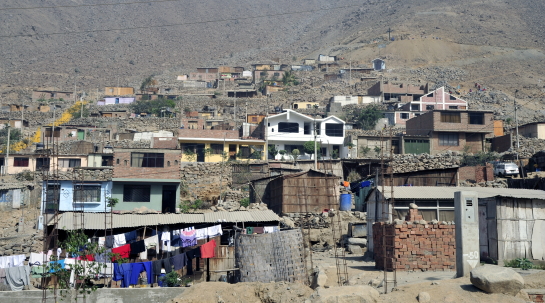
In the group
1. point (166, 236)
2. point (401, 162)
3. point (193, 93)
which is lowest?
point (166, 236)

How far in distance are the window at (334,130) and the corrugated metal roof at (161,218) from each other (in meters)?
30.1

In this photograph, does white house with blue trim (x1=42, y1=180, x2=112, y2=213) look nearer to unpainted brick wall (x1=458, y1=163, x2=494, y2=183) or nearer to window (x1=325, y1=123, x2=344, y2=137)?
unpainted brick wall (x1=458, y1=163, x2=494, y2=183)

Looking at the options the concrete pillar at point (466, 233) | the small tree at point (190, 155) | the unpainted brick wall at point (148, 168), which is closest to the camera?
the concrete pillar at point (466, 233)

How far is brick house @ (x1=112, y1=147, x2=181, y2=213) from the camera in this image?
34594mm

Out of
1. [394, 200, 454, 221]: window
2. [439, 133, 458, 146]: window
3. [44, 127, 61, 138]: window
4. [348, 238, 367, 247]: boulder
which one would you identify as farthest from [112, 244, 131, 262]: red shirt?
[44, 127, 61, 138]: window

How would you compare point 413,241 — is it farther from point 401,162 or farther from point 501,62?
point 501,62

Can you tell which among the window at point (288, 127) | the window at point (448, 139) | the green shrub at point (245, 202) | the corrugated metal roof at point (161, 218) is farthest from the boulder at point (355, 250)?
the window at point (288, 127)

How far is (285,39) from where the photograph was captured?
17312 centimetres

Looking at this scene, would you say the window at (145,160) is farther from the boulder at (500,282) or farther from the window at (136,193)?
the boulder at (500,282)

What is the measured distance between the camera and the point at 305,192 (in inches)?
1139

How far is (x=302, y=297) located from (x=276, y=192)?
1502cm

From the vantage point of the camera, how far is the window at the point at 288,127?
2077 inches

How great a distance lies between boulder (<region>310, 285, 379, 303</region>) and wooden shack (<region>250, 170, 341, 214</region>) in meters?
14.8

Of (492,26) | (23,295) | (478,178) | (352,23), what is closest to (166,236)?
(23,295)
